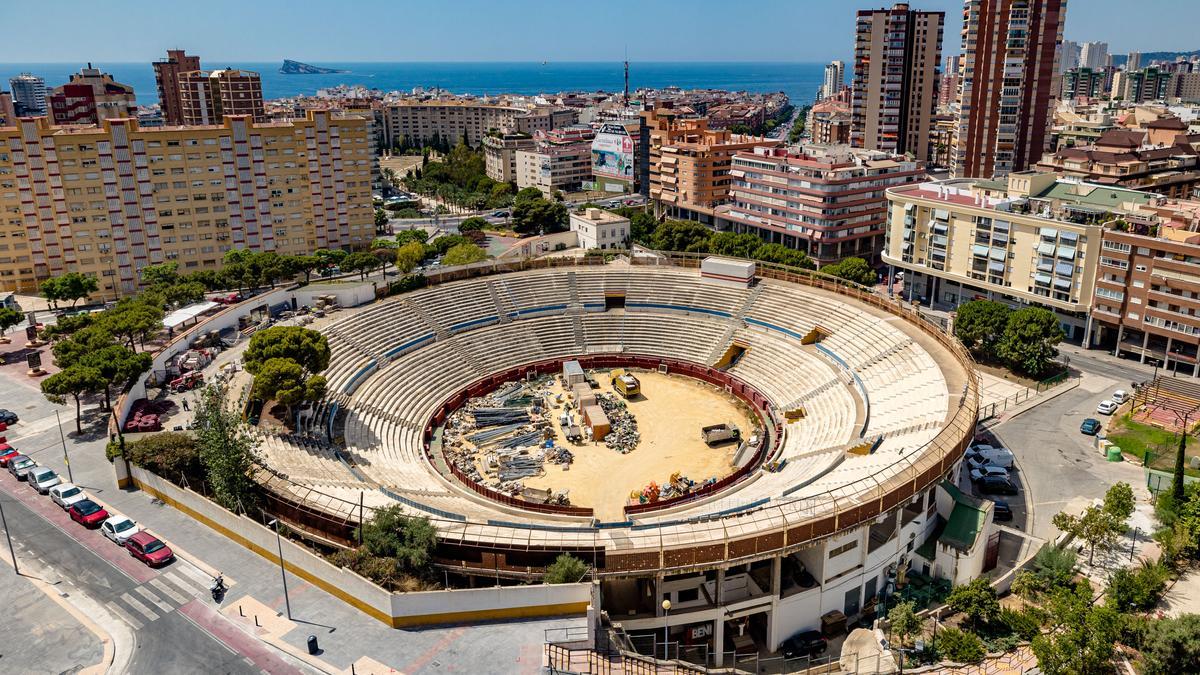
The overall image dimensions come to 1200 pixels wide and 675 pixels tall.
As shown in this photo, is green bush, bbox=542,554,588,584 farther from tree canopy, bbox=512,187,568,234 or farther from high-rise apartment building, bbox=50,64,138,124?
high-rise apartment building, bbox=50,64,138,124

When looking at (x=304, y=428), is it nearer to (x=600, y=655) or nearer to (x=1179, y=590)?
(x=600, y=655)

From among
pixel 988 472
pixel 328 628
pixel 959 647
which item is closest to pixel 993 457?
pixel 988 472

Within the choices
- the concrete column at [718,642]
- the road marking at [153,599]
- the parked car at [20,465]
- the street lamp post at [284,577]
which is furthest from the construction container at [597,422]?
the parked car at [20,465]

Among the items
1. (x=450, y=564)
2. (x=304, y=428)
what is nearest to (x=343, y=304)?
(x=304, y=428)

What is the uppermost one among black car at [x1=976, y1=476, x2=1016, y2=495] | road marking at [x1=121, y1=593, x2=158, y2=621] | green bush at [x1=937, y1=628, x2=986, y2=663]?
road marking at [x1=121, y1=593, x2=158, y2=621]

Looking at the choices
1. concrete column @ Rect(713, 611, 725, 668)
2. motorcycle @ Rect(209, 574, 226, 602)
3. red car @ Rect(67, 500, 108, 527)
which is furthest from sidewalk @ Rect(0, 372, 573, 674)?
concrete column @ Rect(713, 611, 725, 668)
